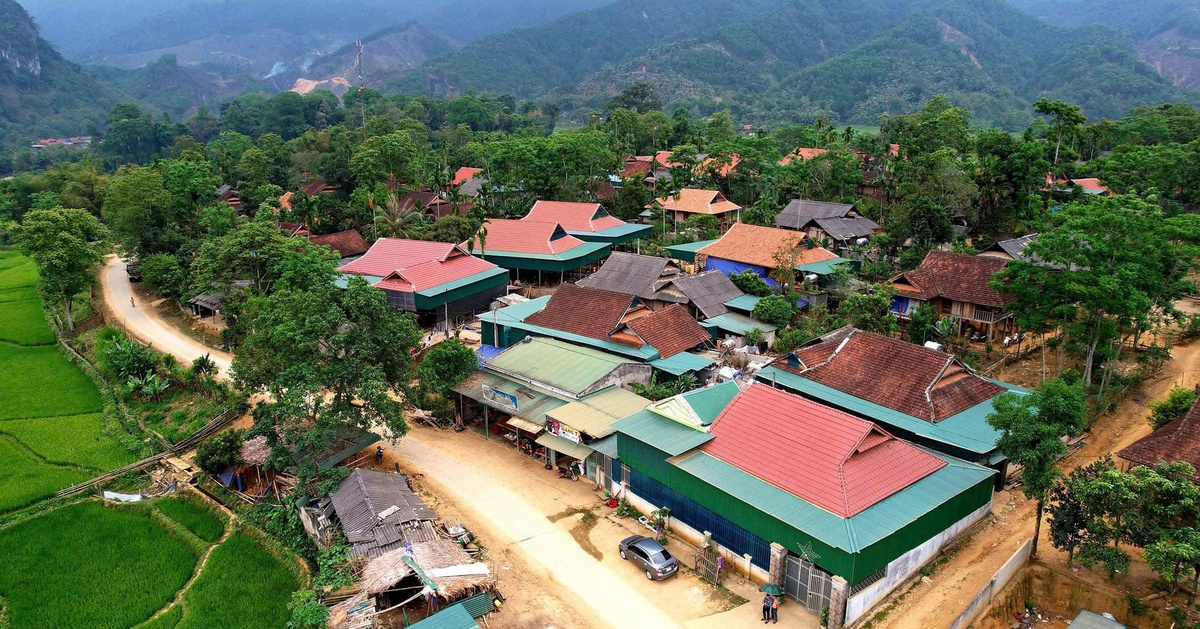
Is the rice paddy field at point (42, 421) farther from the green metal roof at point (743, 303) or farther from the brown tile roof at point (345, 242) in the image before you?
the green metal roof at point (743, 303)

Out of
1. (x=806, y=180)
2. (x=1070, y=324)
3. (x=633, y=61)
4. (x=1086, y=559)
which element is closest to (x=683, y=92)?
(x=633, y=61)

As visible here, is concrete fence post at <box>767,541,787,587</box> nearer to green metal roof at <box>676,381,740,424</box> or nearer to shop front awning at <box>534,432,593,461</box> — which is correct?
green metal roof at <box>676,381,740,424</box>

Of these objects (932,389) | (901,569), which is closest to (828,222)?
(932,389)

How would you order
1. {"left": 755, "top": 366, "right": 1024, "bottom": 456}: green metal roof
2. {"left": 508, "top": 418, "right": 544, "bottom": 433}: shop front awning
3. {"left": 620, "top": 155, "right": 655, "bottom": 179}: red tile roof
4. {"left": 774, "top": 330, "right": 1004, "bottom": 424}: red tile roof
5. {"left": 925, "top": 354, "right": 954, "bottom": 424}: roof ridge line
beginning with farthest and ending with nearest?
{"left": 620, "top": 155, "right": 655, "bottom": 179}: red tile roof → {"left": 508, "top": 418, "right": 544, "bottom": 433}: shop front awning → {"left": 774, "top": 330, "right": 1004, "bottom": 424}: red tile roof → {"left": 925, "top": 354, "right": 954, "bottom": 424}: roof ridge line → {"left": 755, "top": 366, "right": 1024, "bottom": 456}: green metal roof

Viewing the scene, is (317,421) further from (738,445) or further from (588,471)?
(738,445)

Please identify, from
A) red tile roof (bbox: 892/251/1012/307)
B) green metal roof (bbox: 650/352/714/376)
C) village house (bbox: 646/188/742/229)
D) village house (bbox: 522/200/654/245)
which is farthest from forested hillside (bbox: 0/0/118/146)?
red tile roof (bbox: 892/251/1012/307)

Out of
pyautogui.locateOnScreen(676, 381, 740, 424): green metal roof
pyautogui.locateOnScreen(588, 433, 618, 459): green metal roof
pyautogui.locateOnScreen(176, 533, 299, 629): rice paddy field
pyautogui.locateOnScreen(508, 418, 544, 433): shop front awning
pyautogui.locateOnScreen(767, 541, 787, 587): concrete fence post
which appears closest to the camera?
pyautogui.locateOnScreen(767, 541, 787, 587): concrete fence post

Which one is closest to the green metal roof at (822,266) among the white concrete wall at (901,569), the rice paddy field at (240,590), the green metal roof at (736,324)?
the green metal roof at (736,324)

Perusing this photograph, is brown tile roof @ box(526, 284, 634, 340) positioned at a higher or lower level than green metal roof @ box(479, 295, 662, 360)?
higher
